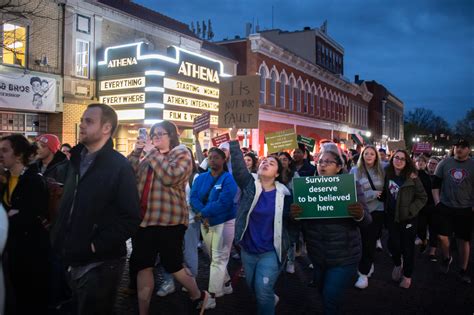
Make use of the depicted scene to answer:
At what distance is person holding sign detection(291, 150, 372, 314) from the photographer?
413cm

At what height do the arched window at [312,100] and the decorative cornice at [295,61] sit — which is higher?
the decorative cornice at [295,61]

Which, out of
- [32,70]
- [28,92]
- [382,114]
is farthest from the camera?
[382,114]

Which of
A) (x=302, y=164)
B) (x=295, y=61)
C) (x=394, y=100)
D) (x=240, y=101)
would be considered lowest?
(x=302, y=164)

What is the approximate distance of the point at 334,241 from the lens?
4.18m

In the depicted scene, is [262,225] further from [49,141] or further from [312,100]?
[312,100]

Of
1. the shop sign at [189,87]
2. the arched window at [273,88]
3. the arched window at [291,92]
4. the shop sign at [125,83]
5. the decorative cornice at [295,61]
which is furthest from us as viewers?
the arched window at [291,92]

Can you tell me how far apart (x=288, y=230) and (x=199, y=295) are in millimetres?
1279

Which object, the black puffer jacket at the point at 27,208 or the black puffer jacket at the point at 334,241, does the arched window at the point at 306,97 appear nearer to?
the black puffer jacket at the point at 334,241

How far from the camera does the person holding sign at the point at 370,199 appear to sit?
6.67 m

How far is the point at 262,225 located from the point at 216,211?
53.1 inches

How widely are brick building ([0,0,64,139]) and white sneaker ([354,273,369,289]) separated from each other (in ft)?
38.7

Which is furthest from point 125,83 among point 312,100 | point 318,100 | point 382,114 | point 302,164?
point 382,114

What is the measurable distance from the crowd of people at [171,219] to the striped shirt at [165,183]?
10mm

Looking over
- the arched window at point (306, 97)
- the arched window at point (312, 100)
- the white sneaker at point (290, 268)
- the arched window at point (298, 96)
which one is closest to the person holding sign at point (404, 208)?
the white sneaker at point (290, 268)
